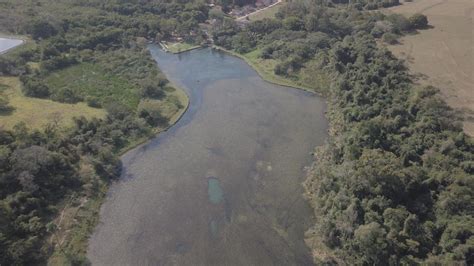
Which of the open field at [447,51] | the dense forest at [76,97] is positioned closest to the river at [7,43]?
the dense forest at [76,97]

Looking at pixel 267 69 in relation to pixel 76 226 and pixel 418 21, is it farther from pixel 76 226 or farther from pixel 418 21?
pixel 76 226

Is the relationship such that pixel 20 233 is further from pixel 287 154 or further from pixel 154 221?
pixel 287 154

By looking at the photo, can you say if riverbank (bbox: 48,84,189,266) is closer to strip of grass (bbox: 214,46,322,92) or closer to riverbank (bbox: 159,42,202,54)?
strip of grass (bbox: 214,46,322,92)

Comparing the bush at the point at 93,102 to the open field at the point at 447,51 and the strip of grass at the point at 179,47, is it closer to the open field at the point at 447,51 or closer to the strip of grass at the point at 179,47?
the strip of grass at the point at 179,47

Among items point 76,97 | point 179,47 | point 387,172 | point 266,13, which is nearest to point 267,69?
point 179,47

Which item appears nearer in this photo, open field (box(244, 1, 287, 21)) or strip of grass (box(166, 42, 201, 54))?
strip of grass (box(166, 42, 201, 54))

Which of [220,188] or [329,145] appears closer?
[220,188]

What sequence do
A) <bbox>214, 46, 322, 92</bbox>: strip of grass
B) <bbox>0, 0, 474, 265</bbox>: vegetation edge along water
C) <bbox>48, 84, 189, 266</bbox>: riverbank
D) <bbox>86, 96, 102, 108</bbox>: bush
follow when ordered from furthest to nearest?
<bbox>214, 46, 322, 92</bbox>: strip of grass < <bbox>86, 96, 102, 108</bbox>: bush < <bbox>48, 84, 189, 266</bbox>: riverbank < <bbox>0, 0, 474, 265</bbox>: vegetation edge along water

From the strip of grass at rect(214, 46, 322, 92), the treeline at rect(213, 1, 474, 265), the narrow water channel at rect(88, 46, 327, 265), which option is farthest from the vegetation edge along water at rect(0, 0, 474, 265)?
the narrow water channel at rect(88, 46, 327, 265)
